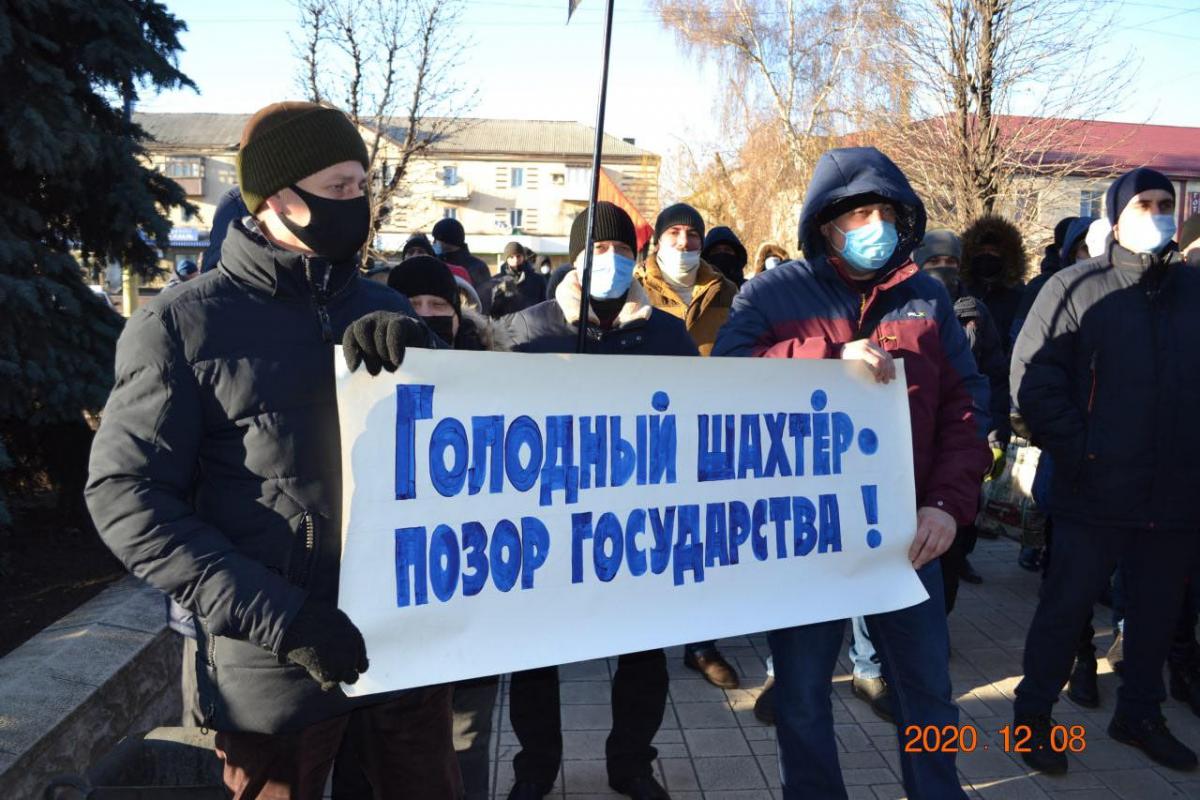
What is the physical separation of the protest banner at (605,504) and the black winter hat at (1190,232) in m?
3.56

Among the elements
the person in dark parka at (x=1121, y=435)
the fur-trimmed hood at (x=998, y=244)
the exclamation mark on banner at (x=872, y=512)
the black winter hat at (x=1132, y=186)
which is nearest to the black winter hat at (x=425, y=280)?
the exclamation mark on banner at (x=872, y=512)

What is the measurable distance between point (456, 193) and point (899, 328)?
6673 centimetres

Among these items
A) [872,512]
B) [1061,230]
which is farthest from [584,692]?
[1061,230]

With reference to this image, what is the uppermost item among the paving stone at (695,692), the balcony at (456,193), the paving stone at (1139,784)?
the balcony at (456,193)

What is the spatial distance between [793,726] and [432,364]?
5.26ft

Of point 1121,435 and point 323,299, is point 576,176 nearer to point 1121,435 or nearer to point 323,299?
point 1121,435

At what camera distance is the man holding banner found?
2838 millimetres

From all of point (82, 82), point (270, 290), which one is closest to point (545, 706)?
point (270, 290)

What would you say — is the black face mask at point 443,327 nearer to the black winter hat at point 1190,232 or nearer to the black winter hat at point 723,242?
the black winter hat at point 723,242

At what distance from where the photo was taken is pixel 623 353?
3.34 meters

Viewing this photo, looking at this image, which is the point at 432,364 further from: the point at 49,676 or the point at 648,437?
the point at 49,676

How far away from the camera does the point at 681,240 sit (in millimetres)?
4738

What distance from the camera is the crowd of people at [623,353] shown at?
190 cm

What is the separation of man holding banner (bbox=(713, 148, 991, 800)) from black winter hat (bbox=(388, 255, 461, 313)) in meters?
0.91
